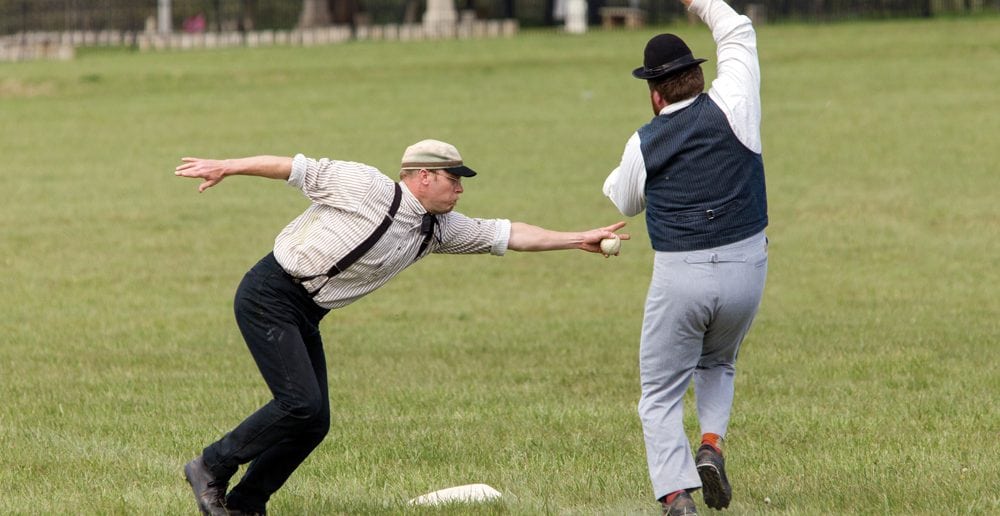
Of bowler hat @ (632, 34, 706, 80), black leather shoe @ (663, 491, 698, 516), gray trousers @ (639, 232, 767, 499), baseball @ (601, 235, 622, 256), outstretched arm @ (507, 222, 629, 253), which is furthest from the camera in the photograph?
outstretched arm @ (507, 222, 629, 253)

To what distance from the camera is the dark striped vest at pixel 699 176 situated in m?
6.67

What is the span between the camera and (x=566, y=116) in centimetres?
3312

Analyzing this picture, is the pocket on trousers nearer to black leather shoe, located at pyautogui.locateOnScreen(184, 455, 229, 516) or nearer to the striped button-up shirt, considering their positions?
the striped button-up shirt

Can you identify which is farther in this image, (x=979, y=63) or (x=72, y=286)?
(x=979, y=63)

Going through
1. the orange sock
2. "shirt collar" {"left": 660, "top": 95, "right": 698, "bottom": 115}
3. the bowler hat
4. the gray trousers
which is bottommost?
the orange sock

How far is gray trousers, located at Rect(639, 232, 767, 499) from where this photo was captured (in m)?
6.74

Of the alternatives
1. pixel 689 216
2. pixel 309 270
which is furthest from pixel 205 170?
pixel 689 216

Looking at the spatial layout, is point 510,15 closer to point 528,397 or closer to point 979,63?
point 979,63

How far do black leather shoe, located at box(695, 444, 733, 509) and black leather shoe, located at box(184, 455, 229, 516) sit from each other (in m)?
2.29

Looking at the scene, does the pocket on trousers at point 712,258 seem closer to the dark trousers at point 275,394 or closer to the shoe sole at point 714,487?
the shoe sole at point 714,487

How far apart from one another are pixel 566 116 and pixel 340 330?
18.7 m

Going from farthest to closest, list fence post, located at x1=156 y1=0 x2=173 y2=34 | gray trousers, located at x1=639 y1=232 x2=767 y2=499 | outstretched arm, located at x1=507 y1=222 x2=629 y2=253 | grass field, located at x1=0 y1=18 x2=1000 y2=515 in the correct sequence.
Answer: fence post, located at x1=156 y1=0 x2=173 y2=34
grass field, located at x1=0 y1=18 x2=1000 y2=515
outstretched arm, located at x1=507 y1=222 x2=629 y2=253
gray trousers, located at x1=639 y1=232 x2=767 y2=499

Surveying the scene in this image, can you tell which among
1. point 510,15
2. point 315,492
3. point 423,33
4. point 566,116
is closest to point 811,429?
point 315,492

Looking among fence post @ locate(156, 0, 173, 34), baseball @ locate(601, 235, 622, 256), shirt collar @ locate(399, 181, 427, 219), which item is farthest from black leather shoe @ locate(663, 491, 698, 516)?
fence post @ locate(156, 0, 173, 34)
